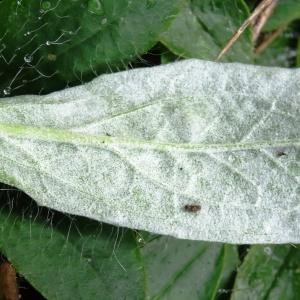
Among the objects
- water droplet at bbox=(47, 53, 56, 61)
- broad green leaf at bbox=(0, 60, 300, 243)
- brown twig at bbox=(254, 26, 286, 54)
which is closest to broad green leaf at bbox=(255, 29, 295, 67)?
brown twig at bbox=(254, 26, 286, 54)

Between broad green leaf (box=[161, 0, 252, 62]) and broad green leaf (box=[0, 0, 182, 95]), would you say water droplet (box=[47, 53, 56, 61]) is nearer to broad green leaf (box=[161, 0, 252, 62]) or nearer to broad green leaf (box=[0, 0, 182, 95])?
broad green leaf (box=[0, 0, 182, 95])

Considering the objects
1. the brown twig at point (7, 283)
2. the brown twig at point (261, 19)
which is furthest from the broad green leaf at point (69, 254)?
the brown twig at point (261, 19)

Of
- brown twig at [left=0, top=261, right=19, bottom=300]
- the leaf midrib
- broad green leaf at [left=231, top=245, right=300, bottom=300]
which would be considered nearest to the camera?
the leaf midrib

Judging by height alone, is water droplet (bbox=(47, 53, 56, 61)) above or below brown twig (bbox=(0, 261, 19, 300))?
above

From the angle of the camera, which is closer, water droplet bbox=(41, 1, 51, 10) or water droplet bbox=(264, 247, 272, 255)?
water droplet bbox=(41, 1, 51, 10)

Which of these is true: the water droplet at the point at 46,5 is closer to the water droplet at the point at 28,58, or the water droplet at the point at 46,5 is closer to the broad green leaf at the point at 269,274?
the water droplet at the point at 28,58

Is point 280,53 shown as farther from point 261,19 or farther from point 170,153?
point 170,153

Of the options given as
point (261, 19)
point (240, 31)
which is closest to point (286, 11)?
point (261, 19)
